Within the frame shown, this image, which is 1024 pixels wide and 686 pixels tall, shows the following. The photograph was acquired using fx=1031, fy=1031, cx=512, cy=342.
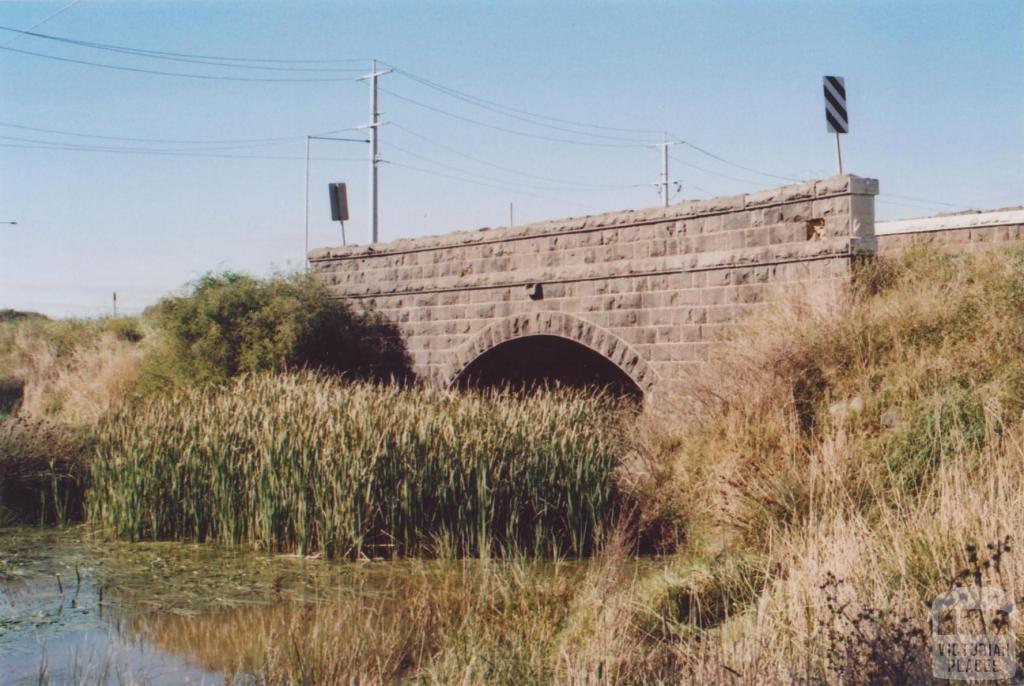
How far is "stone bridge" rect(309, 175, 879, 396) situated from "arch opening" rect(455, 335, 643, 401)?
0.03 m

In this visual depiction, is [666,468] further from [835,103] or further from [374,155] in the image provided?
[374,155]

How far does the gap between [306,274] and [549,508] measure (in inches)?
338

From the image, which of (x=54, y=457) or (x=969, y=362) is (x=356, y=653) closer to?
(x=969, y=362)

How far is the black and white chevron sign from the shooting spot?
43.9ft

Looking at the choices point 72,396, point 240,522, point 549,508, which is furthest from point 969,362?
point 72,396

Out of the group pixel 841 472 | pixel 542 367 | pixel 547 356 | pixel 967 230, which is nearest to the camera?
pixel 841 472

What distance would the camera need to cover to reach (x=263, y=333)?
610 inches

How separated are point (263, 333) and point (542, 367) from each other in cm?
425

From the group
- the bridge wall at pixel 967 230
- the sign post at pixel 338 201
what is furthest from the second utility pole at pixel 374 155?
the bridge wall at pixel 967 230

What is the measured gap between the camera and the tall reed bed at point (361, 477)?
30.0ft

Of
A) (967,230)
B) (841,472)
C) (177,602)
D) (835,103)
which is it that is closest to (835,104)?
(835,103)

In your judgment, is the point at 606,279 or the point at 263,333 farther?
the point at 263,333

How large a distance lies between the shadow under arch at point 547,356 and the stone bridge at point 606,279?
0.02 m

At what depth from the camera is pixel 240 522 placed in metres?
9.67
